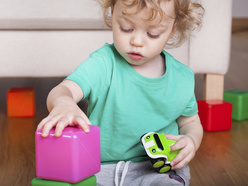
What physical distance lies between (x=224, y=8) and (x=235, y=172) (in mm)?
746

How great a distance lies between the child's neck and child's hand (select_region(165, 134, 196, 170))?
170mm

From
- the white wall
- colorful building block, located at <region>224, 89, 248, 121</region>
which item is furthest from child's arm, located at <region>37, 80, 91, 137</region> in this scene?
the white wall

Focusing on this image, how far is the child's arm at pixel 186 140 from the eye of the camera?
82 cm

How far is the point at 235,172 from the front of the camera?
3.33 feet

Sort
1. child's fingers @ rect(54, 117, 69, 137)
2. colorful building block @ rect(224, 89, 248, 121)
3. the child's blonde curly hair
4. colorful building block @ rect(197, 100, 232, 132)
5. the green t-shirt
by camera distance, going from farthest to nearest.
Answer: colorful building block @ rect(224, 89, 248, 121)
colorful building block @ rect(197, 100, 232, 132)
the green t-shirt
the child's blonde curly hair
child's fingers @ rect(54, 117, 69, 137)

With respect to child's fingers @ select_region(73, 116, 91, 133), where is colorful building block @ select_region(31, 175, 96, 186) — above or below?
below

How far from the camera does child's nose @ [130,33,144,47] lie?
774mm

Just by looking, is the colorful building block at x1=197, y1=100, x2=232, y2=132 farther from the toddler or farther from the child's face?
the child's face

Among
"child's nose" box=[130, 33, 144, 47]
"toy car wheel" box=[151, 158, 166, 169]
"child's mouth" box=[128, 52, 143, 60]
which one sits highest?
"child's nose" box=[130, 33, 144, 47]

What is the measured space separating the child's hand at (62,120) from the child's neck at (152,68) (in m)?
0.32

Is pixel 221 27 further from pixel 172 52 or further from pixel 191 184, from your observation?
pixel 191 184

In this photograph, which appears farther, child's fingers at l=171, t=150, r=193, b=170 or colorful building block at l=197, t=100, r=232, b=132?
colorful building block at l=197, t=100, r=232, b=132

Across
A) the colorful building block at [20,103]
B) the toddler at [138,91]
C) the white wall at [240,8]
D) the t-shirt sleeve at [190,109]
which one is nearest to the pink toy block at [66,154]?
the toddler at [138,91]

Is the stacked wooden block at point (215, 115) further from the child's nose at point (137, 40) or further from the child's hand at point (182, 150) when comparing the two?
the child's nose at point (137, 40)
